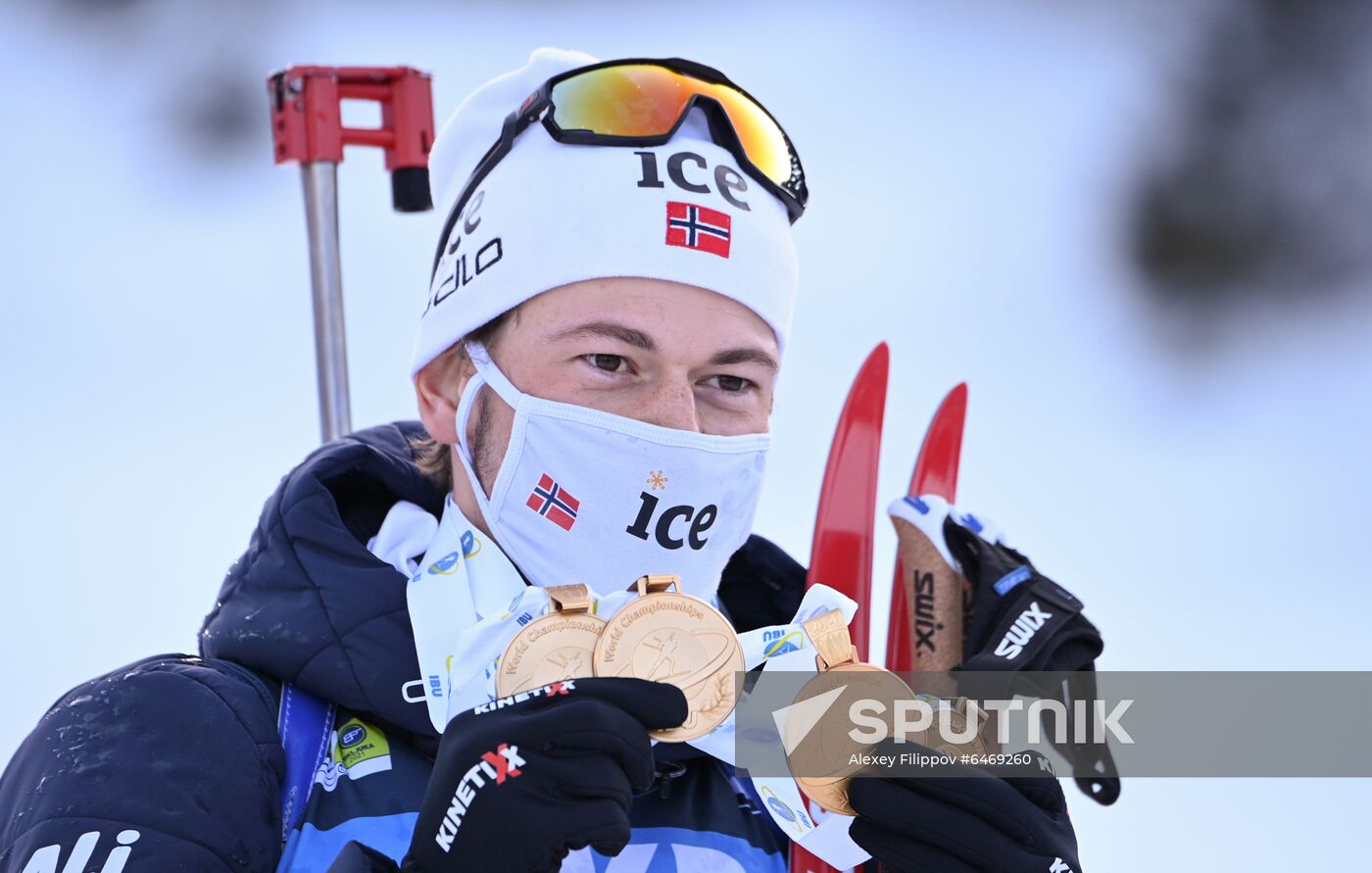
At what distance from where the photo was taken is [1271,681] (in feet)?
13.2

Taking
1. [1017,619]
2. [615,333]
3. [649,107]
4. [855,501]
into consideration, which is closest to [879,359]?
[855,501]

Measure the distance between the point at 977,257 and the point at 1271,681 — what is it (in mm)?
2034

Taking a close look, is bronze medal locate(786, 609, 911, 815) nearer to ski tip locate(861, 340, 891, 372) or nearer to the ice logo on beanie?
the ice logo on beanie

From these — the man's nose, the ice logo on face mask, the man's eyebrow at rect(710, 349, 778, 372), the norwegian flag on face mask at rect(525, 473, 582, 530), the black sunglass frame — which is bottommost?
the ice logo on face mask

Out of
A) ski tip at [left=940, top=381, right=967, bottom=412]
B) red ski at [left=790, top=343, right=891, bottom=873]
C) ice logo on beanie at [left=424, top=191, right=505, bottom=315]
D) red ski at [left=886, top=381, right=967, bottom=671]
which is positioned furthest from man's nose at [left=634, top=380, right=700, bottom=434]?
ski tip at [left=940, top=381, right=967, bottom=412]

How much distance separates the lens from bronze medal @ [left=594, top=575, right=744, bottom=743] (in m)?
1.36

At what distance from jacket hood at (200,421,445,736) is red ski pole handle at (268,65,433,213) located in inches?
40.9

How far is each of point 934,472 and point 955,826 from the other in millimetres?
1247

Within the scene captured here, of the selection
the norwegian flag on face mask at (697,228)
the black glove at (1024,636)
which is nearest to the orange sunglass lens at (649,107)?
the norwegian flag on face mask at (697,228)

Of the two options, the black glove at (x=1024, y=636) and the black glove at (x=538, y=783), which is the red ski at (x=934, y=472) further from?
the black glove at (x=538, y=783)

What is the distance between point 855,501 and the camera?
2.38m

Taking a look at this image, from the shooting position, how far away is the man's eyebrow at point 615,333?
5.85 feet

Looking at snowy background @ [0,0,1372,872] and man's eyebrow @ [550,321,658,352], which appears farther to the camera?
snowy background @ [0,0,1372,872]

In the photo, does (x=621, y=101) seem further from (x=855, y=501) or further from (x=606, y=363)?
(x=855, y=501)
